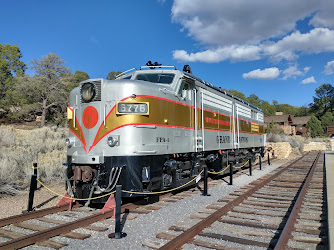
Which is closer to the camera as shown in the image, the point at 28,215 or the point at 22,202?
the point at 28,215

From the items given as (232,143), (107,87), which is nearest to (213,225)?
(107,87)

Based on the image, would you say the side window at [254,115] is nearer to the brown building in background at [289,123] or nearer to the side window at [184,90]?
the side window at [184,90]

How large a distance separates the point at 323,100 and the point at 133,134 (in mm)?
94274

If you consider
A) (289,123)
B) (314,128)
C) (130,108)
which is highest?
(289,123)

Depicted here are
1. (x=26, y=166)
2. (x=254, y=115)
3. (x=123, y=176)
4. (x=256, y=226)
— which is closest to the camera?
(x=256, y=226)

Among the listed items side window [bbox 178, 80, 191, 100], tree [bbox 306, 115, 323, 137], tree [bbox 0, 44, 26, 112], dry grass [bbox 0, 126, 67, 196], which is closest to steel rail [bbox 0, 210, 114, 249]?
side window [bbox 178, 80, 191, 100]

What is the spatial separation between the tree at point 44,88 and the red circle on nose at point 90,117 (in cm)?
2293

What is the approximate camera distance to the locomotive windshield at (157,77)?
24.8 feet

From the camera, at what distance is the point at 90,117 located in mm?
6406

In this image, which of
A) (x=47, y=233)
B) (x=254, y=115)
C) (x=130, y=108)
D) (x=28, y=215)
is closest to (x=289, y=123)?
(x=254, y=115)

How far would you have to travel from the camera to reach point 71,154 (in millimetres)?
6746

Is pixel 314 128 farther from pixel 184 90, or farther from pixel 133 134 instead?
pixel 133 134

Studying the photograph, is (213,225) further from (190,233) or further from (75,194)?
(75,194)

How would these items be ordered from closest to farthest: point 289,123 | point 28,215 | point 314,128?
1. point 28,215
2. point 314,128
3. point 289,123
